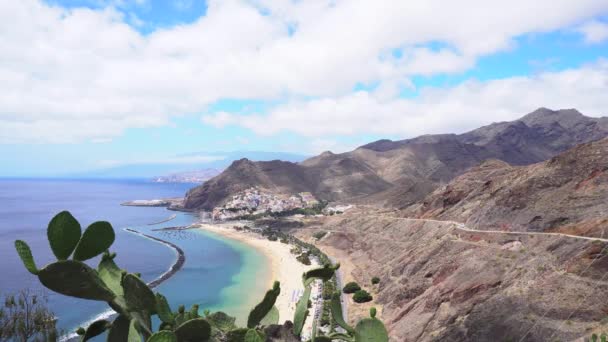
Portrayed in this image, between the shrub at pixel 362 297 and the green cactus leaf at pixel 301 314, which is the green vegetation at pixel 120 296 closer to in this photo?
the green cactus leaf at pixel 301 314

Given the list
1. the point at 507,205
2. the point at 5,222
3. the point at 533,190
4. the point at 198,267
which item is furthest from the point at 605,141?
the point at 5,222

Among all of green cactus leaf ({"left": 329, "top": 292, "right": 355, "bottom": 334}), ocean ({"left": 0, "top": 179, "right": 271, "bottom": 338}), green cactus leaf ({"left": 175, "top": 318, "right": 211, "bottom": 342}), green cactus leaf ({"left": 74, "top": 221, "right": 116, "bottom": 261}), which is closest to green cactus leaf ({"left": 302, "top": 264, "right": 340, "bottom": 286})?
green cactus leaf ({"left": 329, "top": 292, "right": 355, "bottom": 334})

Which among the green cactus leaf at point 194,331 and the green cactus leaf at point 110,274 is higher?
the green cactus leaf at point 110,274

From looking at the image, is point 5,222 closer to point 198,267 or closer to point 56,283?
point 198,267

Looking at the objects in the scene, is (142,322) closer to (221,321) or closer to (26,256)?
(221,321)

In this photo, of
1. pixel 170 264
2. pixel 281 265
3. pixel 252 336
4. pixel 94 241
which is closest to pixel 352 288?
pixel 281 265

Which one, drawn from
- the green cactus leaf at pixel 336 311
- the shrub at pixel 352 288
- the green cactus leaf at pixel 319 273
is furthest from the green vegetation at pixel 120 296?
the shrub at pixel 352 288

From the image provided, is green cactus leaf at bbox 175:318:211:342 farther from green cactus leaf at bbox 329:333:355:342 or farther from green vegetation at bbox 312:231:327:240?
green vegetation at bbox 312:231:327:240
